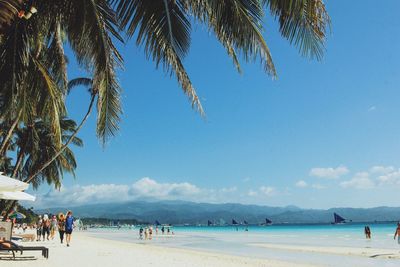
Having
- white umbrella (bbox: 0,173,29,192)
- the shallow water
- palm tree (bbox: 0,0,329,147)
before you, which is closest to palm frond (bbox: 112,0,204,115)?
palm tree (bbox: 0,0,329,147)

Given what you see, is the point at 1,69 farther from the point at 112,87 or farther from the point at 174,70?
the point at 174,70

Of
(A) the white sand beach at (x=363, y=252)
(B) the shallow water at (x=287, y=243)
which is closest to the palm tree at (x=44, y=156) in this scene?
(B) the shallow water at (x=287, y=243)

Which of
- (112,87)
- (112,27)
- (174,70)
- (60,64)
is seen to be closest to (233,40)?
(174,70)

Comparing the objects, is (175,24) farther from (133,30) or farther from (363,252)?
(363,252)

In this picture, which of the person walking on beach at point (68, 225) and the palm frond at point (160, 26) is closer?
the palm frond at point (160, 26)

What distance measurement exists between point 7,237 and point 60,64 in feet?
16.7

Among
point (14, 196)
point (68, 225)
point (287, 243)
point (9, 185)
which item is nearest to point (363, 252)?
point (287, 243)

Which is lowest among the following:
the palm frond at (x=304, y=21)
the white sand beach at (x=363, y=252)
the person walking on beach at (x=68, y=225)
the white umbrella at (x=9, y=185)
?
the white sand beach at (x=363, y=252)

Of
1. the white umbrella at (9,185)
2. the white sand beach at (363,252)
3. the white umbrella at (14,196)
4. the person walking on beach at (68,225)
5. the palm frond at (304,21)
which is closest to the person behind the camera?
the palm frond at (304,21)

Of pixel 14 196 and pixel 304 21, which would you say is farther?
pixel 14 196

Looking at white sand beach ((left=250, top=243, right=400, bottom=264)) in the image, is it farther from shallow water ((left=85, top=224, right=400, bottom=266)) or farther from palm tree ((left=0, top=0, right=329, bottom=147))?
palm tree ((left=0, top=0, right=329, bottom=147))

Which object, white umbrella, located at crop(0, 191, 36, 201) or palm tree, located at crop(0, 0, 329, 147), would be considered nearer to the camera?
palm tree, located at crop(0, 0, 329, 147)

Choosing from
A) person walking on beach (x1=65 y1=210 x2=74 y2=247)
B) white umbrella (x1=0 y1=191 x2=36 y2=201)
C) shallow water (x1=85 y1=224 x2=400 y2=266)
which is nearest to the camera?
white umbrella (x1=0 y1=191 x2=36 y2=201)

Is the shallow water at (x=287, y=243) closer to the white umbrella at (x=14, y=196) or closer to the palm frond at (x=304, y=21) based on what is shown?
the white umbrella at (x=14, y=196)
